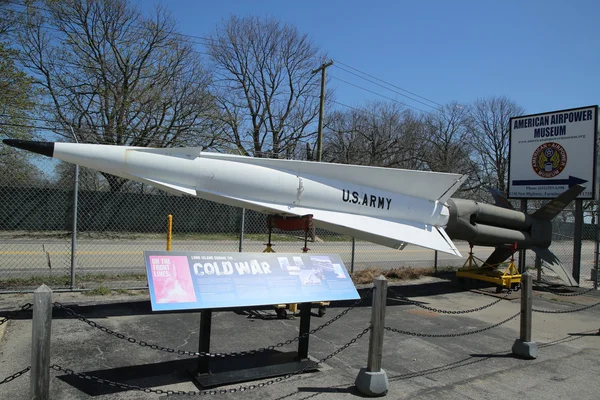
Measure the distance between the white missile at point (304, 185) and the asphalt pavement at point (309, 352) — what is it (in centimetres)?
164

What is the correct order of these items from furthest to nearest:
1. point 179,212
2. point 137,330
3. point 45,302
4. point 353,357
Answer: point 179,212 < point 137,330 < point 353,357 < point 45,302

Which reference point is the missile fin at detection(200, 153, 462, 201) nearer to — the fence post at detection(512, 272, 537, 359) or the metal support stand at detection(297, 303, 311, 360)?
the metal support stand at detection(297, 303, 311, 360)

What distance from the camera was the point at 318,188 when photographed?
715 cm

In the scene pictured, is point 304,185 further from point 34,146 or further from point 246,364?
point 34,146

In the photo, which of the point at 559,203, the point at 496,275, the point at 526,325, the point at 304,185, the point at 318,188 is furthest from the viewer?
the point at 559,203

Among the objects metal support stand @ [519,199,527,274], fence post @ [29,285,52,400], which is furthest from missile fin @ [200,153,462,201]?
metal support stand @ [519,199,527,274]

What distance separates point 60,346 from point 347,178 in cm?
487

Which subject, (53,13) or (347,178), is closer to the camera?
(347,178)

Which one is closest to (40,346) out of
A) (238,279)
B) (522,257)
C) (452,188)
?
(238,279)

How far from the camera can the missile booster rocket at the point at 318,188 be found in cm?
573

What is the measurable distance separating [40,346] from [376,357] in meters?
2.89

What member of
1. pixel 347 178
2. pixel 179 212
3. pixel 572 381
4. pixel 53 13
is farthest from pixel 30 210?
pixel 572 381

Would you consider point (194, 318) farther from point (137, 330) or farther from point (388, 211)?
point (388, 211)

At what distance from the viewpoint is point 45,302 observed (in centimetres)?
304
